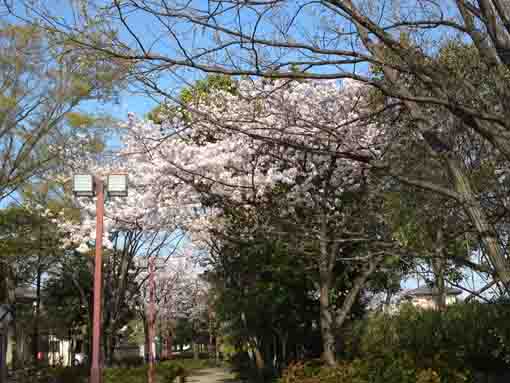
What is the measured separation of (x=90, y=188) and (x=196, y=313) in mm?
39513

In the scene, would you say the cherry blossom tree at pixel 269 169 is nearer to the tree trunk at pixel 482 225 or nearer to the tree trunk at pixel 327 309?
the tree trunk at pixel 327 309

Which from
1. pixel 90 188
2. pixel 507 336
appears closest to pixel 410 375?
pixel 507 336

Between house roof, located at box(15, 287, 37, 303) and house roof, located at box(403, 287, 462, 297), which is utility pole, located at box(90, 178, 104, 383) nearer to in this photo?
house roof, located at box(403, 287, 462, 297)

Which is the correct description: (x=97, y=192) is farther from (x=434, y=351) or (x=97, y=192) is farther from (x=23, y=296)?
(x=23, y=296)

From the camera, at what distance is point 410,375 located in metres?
10.3

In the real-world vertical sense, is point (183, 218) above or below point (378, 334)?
above

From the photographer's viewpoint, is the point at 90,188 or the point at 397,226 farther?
the point at 90,188

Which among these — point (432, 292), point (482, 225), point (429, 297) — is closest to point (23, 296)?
point (429, 297)

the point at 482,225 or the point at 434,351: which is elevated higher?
the point at 482,225

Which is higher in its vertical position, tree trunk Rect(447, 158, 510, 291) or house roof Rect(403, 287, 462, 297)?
house roof Rect(403, 287, 462, 297)

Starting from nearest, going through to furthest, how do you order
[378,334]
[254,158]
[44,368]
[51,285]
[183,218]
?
[378,334] < [254,158] < [183,218] < [44,368] < [51,285]

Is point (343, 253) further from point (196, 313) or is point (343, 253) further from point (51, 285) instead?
point (196, 313)

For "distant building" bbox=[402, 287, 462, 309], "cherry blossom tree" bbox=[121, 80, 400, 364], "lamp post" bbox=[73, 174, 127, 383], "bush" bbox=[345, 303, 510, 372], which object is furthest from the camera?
"distant building" bbox=[402, 287, 462, 309]

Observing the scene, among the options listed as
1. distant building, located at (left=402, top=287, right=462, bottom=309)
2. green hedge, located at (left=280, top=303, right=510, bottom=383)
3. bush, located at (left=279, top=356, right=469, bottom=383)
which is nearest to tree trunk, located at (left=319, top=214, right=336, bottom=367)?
green hedge, located at (left=280, top=303, right=510, bottom=383)
